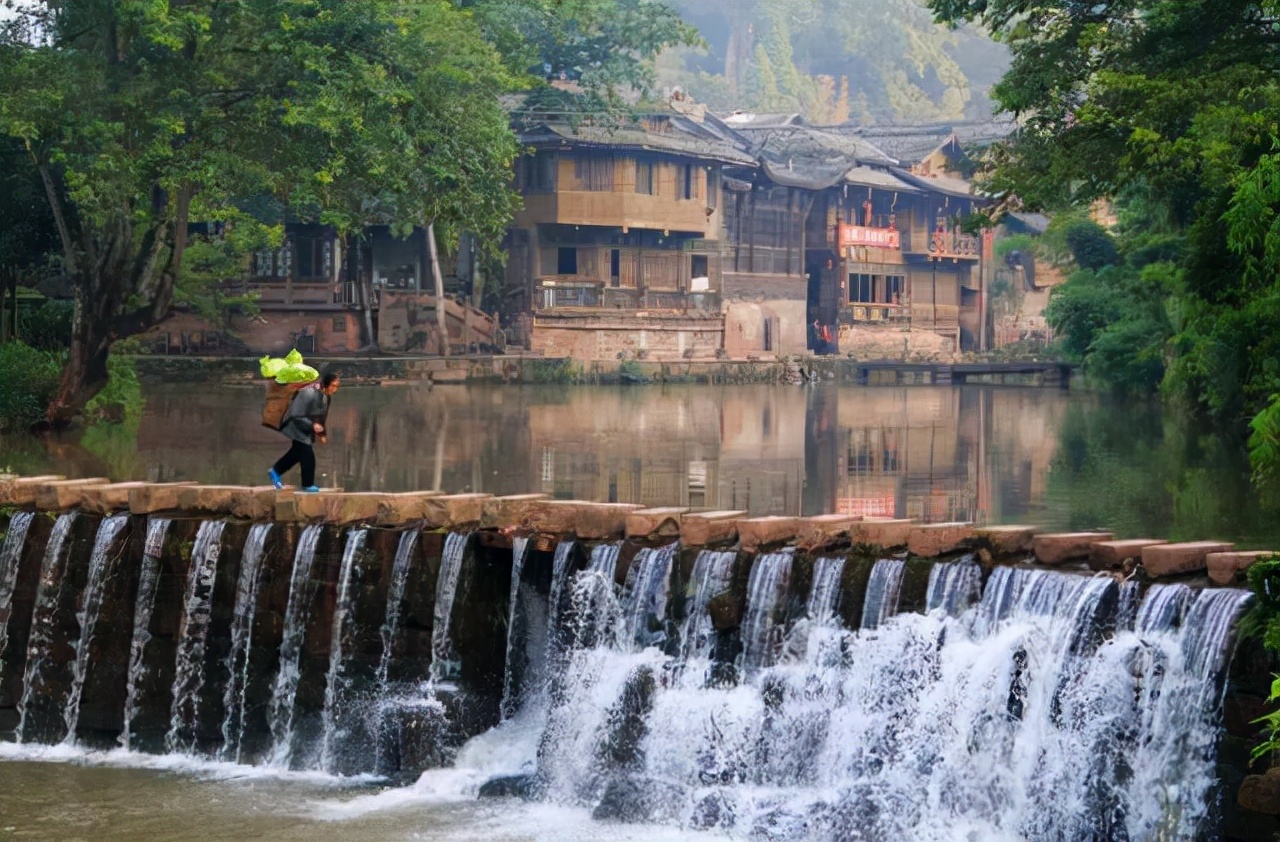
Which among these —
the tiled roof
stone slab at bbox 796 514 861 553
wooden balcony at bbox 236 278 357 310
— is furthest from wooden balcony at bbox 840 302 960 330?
stone slab at bbox 796 514 861 553

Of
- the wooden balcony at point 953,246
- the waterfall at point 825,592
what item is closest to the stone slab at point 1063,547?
the waterfall at point 825,592

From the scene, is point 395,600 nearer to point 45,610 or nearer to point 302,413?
point 302,413

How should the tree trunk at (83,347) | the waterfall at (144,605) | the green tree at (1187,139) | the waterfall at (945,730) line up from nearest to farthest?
the waterfall at (945,730)
the waterfall at (144,605)
the green tree at (1187,139)
the tree trunk at (83,347)

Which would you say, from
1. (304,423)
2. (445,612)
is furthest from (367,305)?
(445,612)

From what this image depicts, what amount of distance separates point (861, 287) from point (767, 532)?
63858 mm

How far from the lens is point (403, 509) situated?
17406 millimetres

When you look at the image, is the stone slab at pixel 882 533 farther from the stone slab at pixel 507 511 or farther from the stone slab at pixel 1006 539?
the stone slab at pixel 507 511

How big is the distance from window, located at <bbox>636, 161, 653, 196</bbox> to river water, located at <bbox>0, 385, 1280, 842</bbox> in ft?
43.2

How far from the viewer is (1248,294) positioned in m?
18.9

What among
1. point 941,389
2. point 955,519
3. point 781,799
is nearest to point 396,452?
point 955,519

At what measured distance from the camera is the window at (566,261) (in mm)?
65312

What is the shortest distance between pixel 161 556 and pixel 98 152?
54.4ft

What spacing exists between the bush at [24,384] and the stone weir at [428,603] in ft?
45.0

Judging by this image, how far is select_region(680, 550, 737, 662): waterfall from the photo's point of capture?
1577 cm
